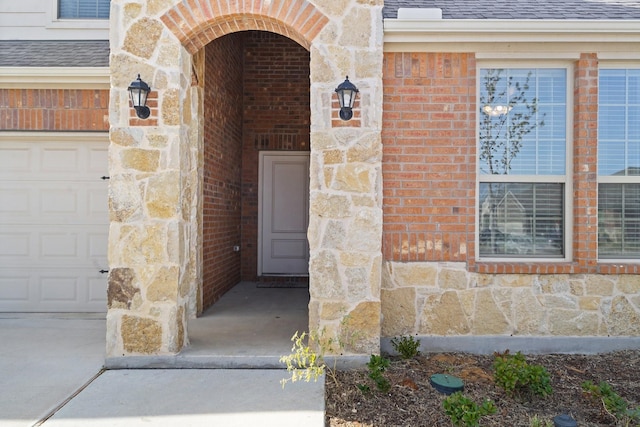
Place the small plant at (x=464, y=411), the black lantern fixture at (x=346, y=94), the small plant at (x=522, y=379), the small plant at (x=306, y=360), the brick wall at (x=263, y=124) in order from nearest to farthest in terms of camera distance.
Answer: the small plant at (x=464, y=411)
the small plant at (x=522, y=379)
the small plant at (x=306, y=360)
the black lantern fixture at (x=346, y=94)
the brick wall at (x=263, y=124)

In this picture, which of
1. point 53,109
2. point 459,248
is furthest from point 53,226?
point 459,248

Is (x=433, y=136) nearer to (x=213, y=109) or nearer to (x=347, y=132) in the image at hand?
(x=347, y=132)

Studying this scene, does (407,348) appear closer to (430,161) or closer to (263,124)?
(430,161)

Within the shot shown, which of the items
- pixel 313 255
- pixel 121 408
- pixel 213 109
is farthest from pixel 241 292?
pixel 121 408

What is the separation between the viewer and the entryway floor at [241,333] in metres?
3.87

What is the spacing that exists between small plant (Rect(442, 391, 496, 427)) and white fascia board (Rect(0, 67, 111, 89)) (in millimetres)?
4861

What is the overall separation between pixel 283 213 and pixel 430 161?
3.83m

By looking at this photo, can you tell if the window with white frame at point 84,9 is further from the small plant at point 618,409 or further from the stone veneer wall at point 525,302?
the small plant at point 618,409

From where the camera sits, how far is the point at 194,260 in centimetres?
511

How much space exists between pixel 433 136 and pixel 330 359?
7.81 ft

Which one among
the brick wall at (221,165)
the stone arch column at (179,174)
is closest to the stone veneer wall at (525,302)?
the stone arch column at (179,174)

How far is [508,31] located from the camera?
4.23 meters

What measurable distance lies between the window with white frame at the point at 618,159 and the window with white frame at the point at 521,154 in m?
0.41

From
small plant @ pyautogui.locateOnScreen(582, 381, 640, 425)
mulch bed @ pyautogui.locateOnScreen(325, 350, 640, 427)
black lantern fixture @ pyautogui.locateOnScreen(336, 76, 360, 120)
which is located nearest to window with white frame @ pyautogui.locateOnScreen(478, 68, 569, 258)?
mulch bed @ pyautogui.locateOnScreen(325, 350, 640, 427)
